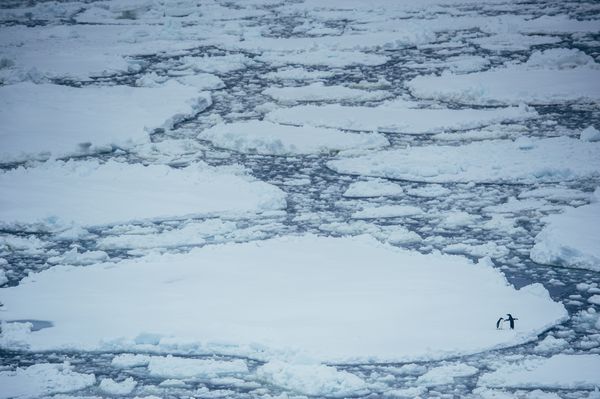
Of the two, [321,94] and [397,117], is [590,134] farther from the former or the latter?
[321,94]

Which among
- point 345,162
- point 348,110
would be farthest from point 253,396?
point 348,110

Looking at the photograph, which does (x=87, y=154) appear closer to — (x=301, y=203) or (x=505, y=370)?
(x=301, y=203)

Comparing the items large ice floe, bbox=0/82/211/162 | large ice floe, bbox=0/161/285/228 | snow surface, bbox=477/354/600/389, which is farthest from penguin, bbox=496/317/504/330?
large ice floe, bbox=0/82/211/162

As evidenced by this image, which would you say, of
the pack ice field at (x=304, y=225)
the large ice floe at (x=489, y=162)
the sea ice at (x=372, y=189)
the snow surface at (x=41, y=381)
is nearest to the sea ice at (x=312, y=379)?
the pack ice field at (x=304, y=225)

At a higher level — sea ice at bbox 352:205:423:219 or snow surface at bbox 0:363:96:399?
sea ice at bbox 352:205:423:219

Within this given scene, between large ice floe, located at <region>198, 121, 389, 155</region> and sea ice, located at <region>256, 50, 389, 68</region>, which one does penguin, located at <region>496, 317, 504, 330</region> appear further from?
sea ice, located at <region>256, 50, 389, 68</region>

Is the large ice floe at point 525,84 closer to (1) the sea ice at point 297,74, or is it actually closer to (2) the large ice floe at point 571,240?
(1) the sea ice at point 297,74
